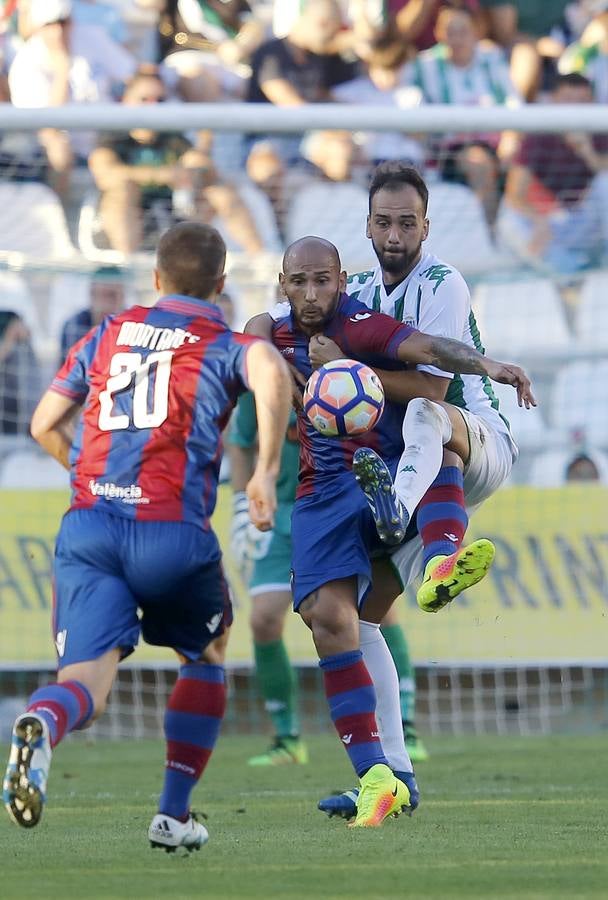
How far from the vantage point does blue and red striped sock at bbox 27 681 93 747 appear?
14.8 feet

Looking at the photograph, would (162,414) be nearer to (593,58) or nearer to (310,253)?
(310,253)

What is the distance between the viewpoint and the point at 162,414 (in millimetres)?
4965

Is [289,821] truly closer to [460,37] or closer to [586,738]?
[586,738]

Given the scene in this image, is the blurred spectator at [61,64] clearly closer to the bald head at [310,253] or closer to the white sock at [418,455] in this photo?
the bald head at [310,253]

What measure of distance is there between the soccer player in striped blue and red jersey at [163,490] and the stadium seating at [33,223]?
20.5 feet

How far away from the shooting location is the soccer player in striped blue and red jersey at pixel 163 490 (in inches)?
189

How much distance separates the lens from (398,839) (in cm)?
516

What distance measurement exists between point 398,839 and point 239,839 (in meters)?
0.55

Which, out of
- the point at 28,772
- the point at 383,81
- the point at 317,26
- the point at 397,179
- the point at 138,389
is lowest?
the point at 28,772

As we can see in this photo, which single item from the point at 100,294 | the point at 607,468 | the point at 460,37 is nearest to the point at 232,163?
the point at 100,294

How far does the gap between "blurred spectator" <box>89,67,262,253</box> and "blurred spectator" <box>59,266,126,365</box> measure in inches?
11.2

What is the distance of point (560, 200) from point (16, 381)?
4.25m

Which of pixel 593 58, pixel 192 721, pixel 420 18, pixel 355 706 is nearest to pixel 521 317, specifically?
pixel 593 58

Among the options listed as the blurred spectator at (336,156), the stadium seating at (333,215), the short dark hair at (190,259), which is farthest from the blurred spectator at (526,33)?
the short dark hair at (190,259)
